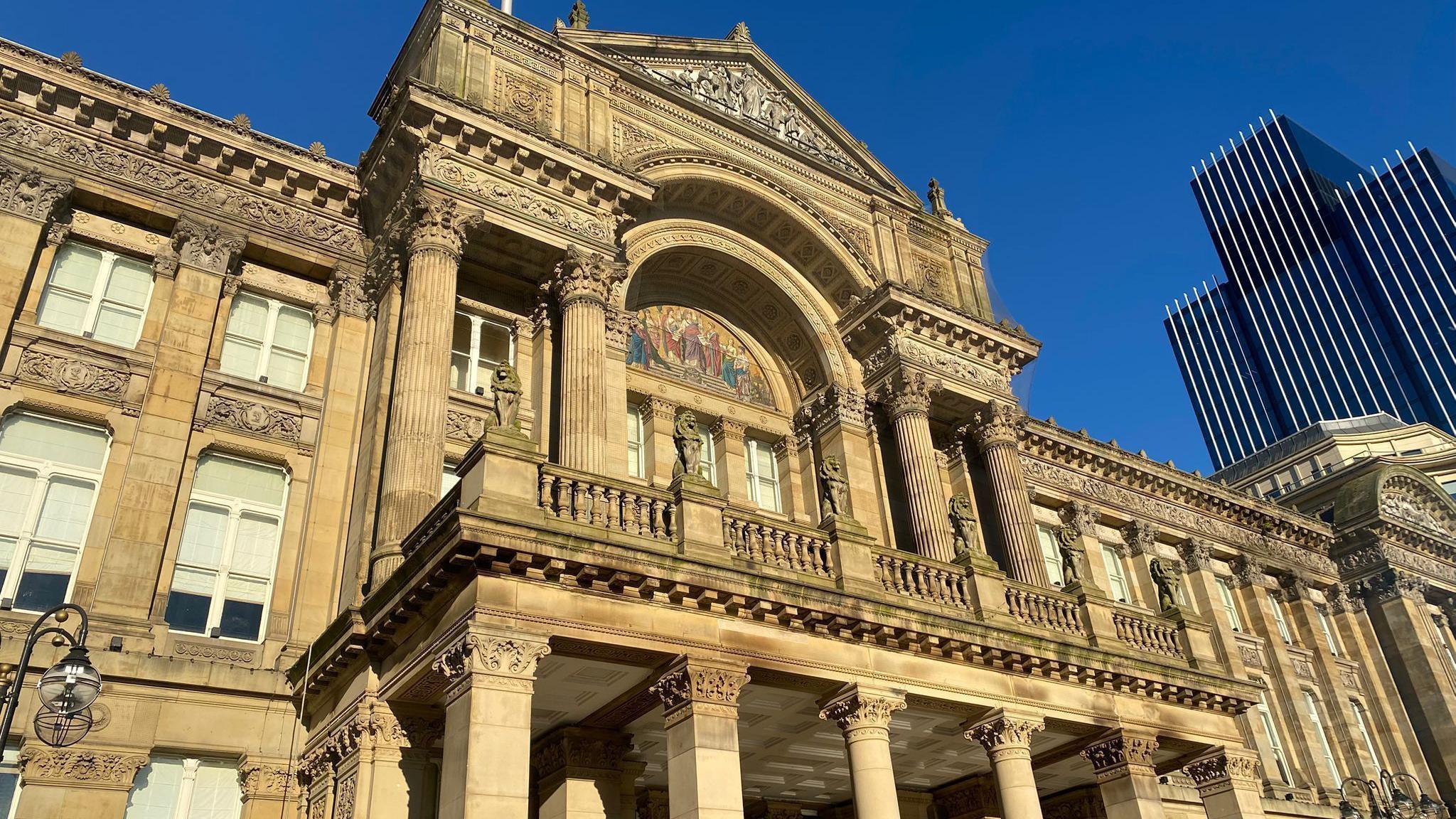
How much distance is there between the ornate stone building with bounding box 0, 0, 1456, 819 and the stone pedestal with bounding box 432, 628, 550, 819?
0.15ft

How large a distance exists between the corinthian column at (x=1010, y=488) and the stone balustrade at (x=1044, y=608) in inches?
145

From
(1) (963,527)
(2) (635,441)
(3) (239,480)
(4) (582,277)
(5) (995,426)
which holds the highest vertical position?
(4) (582,277)

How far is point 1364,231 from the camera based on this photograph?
13862 centimetres

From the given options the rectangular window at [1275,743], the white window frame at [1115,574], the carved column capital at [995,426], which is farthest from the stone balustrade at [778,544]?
the rectangular window at [1275,743]

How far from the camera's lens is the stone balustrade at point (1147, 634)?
19453mm

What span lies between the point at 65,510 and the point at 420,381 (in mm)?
5813

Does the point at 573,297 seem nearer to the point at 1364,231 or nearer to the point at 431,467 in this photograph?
the point at 431,467

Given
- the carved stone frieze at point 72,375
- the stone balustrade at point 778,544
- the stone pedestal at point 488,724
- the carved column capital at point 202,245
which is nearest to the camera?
the stone pedestal at point 488,724

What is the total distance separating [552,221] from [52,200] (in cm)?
851

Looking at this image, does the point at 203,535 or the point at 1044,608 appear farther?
the point at 1044,608

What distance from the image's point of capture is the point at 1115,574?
32062mm

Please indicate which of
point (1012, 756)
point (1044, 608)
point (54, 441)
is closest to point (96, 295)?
point (54, 441)

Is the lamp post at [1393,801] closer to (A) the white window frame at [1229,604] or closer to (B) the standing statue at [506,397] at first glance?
(A) the white window frame at [1229,604]

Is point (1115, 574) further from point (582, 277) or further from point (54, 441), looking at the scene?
point (54, 441)
